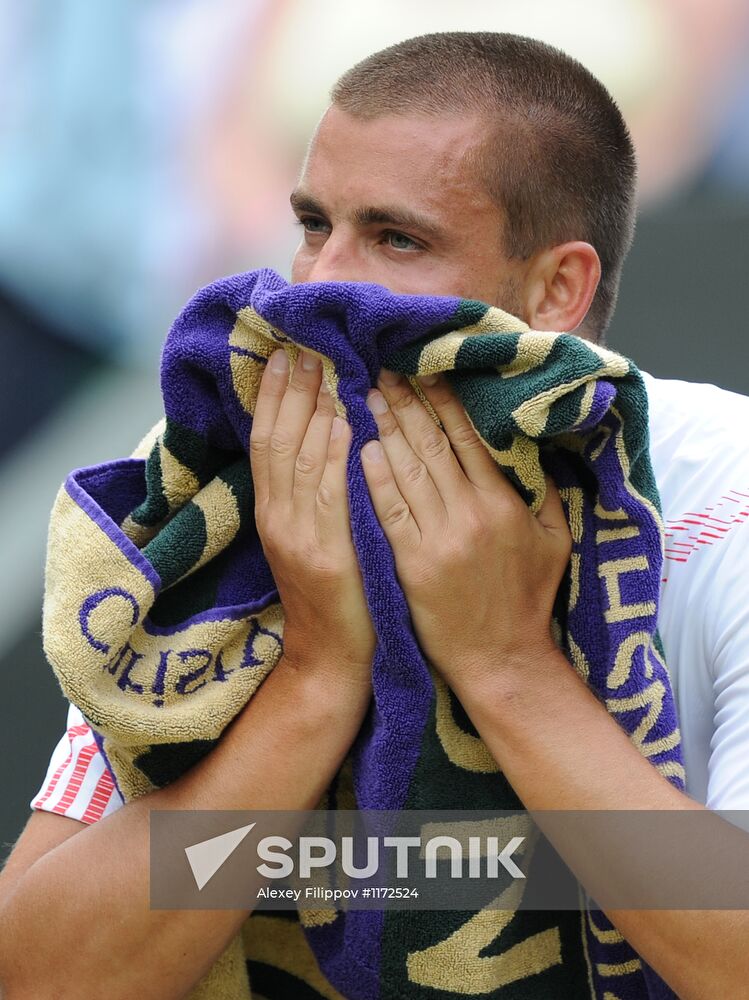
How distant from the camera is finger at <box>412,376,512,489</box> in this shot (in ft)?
3.43

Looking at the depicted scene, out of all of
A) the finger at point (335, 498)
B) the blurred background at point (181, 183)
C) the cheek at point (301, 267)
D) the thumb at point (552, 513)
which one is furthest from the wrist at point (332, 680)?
the blurred background at point (181, 183)

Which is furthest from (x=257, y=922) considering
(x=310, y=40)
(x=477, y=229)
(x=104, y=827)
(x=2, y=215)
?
(x=310, y=40)

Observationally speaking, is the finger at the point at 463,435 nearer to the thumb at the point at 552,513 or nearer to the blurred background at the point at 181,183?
the thumb at the point at 552,513

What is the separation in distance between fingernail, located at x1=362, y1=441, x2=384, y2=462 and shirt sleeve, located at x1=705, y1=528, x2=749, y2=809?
335 mm

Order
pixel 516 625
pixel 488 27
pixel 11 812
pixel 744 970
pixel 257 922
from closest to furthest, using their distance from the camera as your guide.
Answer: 1. pixel 744 970
2. pixel 516 625
3. pixel 257 922
4. pixel 488 27
5. pixel 11 812

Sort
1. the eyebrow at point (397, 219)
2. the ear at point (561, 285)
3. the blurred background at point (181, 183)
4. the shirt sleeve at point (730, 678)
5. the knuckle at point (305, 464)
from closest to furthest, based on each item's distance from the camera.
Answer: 1. the shirt sleeve at point (730, 678)
2. the knuckle at point (305, 464)
3. the eyebrow at point (397, 219)
4. the ear at point (561, 285)
5. the blurred background at point (181, 183)

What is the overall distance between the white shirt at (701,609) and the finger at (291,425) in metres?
0.36

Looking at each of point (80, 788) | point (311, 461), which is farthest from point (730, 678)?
point (80, 788)

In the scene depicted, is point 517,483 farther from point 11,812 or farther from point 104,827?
point 11,812

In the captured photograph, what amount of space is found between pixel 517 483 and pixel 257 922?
0.53 m

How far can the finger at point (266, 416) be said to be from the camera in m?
1.07

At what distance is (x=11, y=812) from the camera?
2.01m

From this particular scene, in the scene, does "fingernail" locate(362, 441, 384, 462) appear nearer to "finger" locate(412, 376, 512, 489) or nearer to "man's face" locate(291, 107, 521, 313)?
"finger" locate(412, 376, 512, 489)

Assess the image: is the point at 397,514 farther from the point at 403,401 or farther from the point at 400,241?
the point at 400,241
